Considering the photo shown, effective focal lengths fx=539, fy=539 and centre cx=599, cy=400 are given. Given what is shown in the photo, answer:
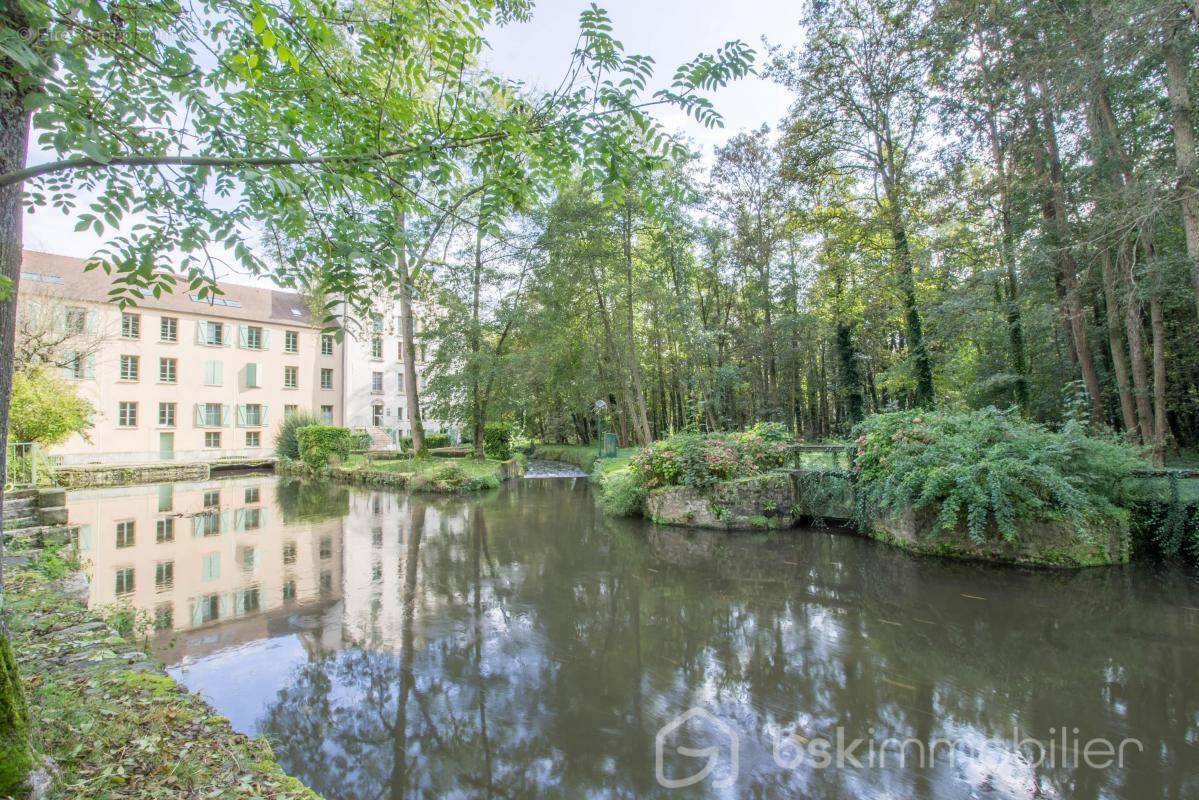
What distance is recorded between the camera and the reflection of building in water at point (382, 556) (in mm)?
4734

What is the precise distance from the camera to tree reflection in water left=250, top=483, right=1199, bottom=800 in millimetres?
2740

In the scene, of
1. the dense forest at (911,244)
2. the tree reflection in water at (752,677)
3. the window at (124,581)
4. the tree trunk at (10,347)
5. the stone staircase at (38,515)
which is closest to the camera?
the tree trunk at (10,347)

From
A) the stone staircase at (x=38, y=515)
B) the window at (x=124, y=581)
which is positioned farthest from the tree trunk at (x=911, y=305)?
the stone staircase at (x=38, y=515)

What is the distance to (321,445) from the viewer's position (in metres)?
19.2

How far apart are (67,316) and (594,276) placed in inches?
600

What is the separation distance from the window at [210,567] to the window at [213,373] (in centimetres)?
2140

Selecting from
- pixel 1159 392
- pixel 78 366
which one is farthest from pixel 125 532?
pixel 1159 392

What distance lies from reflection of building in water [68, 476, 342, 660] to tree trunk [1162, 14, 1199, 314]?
1091 cm

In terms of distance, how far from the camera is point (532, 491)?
14969 millimetres

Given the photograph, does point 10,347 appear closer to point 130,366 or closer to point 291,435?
point 291,435

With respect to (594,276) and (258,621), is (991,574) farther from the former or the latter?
(594,276)

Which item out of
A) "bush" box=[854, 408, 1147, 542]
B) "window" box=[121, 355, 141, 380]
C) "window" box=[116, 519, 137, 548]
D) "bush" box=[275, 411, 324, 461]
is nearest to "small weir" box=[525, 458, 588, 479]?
"bush" box=[275, 411, 324, 461]

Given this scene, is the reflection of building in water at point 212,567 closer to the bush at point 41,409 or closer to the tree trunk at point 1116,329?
the bush at point 41,409

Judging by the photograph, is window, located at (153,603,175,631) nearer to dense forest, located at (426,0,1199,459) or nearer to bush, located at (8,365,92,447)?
dense forest, located at (426,0,1199,459)
